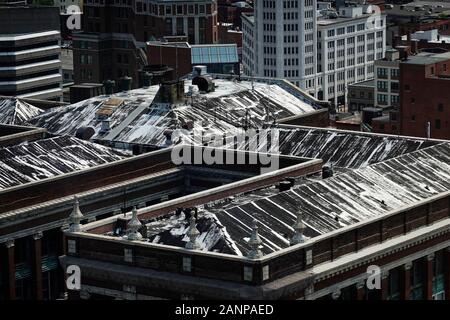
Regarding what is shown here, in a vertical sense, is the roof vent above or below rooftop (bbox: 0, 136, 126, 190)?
above

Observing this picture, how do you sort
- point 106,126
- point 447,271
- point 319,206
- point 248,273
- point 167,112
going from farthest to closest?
point 167,112
point 106,126
point 447,271
point 319,206
point 248,273

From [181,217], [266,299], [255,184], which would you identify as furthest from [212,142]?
[266,299]

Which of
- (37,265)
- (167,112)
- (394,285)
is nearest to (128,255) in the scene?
(394,285)

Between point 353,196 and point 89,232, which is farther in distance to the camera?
point 353,196

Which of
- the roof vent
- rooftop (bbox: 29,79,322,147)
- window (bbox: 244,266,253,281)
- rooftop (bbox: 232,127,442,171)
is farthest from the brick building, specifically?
the roof vent

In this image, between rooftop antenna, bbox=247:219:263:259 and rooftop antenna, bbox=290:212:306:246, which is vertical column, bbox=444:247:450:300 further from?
rooftop antenna, bbox=247:219:263:259

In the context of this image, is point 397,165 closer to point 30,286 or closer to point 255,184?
point 255,184

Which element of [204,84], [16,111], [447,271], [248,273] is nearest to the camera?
[248,273]

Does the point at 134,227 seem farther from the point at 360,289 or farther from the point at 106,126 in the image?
the point at 106,126
